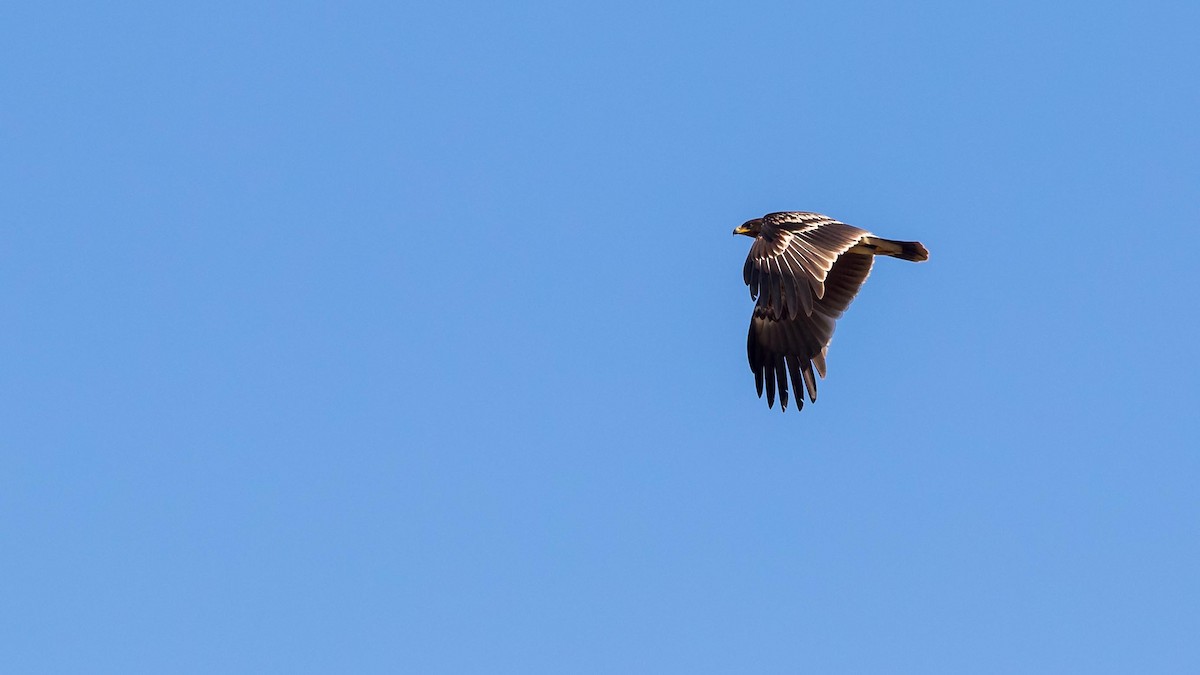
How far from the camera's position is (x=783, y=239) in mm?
28234

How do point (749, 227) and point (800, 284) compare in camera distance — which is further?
point (749, 227)

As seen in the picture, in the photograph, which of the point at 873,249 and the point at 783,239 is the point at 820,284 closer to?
the point at 783,239

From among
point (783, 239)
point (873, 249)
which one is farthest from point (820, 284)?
point (873, 249)

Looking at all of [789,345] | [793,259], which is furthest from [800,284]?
[789,345]

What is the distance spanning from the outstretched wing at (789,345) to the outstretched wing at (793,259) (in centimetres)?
36

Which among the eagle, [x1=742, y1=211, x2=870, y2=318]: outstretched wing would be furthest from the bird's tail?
[x1=742, y1=211, x2=870, y2=318]: outstretched wing

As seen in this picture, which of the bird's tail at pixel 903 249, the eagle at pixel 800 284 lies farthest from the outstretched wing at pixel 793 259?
the bird's tail at pixel 903 249

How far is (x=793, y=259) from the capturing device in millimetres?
27750

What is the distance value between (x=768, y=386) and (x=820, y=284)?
207cm

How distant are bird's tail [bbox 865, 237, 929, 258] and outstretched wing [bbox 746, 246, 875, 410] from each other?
0.65 m

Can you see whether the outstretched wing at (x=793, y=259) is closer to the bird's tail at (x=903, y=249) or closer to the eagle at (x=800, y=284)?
the eagle at (x=800, y=284)

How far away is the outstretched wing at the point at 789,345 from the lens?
1148 inches

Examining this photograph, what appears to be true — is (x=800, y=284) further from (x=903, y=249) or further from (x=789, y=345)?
(x=903, y=249)

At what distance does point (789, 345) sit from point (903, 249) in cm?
209
